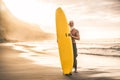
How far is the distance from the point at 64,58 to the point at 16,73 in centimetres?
120

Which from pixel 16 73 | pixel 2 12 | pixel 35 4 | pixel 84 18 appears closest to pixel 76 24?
pixel 84 18

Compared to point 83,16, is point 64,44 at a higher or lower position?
lower

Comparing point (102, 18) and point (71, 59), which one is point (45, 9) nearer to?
point (102, 18)

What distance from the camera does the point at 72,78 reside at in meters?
7.58

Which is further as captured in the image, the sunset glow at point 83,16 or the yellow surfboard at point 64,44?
the sunset glow at point 83,16

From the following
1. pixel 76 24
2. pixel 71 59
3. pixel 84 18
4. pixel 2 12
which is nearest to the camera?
pixel 71 59

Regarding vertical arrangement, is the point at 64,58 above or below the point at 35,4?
below

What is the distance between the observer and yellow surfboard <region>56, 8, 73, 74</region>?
26.6 feet

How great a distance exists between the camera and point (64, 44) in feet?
27.1

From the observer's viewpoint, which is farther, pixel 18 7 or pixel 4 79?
pixel 18 7

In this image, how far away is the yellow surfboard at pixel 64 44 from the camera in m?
8.12

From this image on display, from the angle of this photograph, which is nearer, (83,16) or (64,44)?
(64,44)

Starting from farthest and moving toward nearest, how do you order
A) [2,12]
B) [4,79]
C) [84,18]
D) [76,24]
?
[2,12] → [84,18] → [76,24] → [4,79]

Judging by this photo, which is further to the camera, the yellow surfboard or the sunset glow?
the sunset glow
